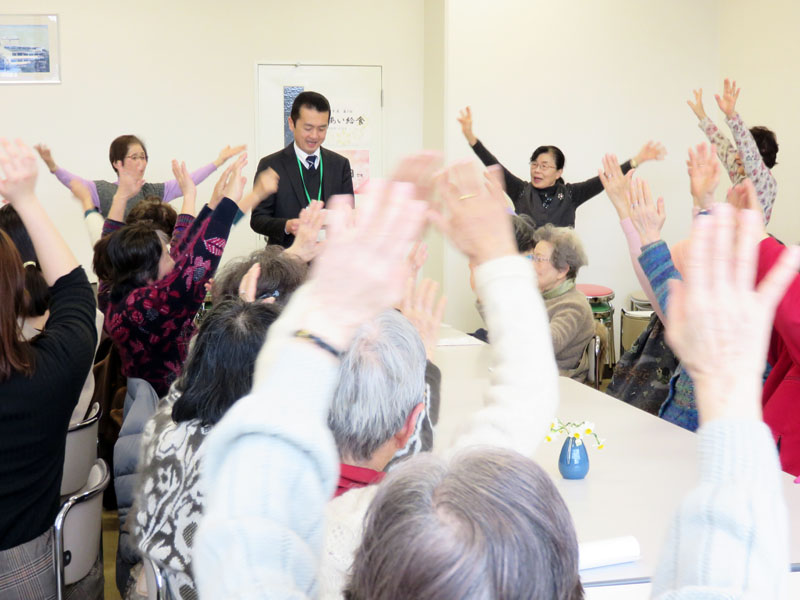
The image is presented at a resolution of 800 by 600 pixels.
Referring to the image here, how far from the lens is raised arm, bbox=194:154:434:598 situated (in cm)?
71

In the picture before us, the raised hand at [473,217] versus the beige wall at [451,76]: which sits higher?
the beige wall at [451,76]

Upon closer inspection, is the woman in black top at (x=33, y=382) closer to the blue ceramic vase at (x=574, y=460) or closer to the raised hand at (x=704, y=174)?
the blue ceramic vase at (x=574, y=460)

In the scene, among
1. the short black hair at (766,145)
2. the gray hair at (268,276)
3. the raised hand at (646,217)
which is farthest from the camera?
the short black hair at (766,145)

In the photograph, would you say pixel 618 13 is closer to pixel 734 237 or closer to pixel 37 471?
pixel 37 471

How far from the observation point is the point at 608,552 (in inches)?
64.3

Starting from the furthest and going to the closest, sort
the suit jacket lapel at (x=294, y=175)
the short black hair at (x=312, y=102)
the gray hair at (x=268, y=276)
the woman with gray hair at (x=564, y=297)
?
the suit jacket lapel at (x=294, y=175), the short black hair at (x=312, y=102), the woman with gray hair at (x=564, y=297), the gray hair at (x=268, y=276)

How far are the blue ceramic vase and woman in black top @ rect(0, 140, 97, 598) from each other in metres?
1.18

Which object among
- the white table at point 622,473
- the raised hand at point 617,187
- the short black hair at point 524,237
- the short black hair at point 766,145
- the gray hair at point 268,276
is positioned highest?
the short black hair at point 766,145

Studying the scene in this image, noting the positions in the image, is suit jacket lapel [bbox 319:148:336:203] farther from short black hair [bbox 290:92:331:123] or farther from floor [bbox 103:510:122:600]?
floor [bbox 103:510:122:600]

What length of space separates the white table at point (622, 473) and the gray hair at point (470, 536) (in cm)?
50

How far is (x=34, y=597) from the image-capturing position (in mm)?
2012

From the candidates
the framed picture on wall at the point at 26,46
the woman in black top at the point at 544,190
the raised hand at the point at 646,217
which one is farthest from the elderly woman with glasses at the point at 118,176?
the raised hand at the point at 646,217

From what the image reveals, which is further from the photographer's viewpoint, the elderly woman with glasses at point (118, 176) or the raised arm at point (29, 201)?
the elderly woman with glasses at point (118, 176)

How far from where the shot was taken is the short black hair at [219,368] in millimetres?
1722
